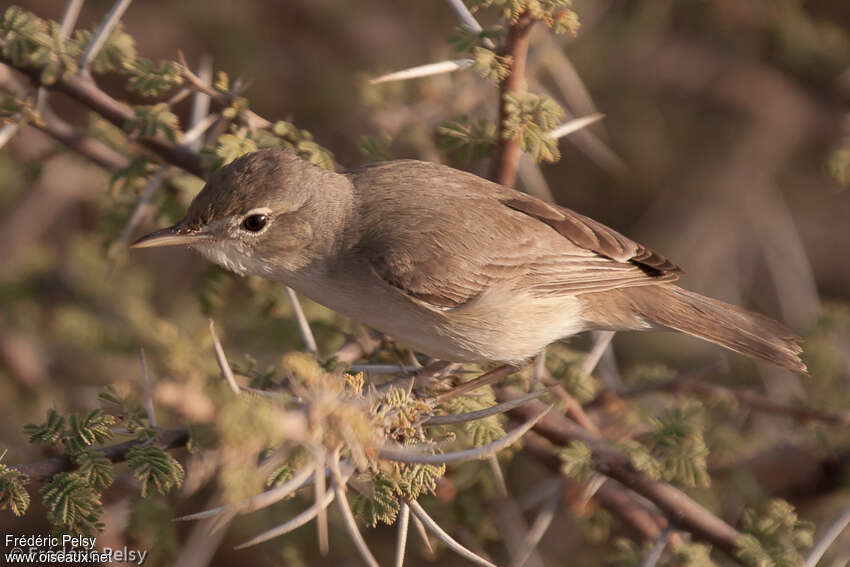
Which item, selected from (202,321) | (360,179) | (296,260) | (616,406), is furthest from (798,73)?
(202,321)

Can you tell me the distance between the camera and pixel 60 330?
4.98 meters

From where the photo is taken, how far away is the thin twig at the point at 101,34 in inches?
139

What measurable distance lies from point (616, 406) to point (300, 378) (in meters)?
2.48

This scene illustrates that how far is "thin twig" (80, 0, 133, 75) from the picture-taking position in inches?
139

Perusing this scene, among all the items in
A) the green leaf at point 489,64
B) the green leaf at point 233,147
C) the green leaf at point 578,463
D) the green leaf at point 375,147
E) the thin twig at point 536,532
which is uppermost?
the green leaf at point 489,64

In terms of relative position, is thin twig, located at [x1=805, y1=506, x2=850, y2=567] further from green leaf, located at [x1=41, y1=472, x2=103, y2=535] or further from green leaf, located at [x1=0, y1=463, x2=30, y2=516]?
green leaf, located at [x1=0, y1=463, x2=30, y2=516]

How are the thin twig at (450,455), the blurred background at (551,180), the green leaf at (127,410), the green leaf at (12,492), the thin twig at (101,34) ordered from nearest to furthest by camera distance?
the thin twig at (450,455)
the green leaf at (12,492)
the green leaf at (127,410)
the thin twig at (101,34)
the blurred background at (551,180)

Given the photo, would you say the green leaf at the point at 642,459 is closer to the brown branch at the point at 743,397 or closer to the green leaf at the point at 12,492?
the brown branch at the point at 743,397

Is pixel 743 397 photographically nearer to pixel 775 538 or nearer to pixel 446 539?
pixel 775 538

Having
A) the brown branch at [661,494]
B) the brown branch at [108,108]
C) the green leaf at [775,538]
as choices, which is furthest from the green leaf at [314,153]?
→ the green leaf at [775,538]

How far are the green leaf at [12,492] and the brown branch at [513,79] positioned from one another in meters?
2.16

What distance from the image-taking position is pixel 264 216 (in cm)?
407

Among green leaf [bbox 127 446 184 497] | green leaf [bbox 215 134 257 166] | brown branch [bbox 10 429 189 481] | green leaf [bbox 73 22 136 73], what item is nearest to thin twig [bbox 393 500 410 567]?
green leaf [bbox 127 446 184 497]

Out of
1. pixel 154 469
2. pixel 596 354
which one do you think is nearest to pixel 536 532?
pixel 596 354
